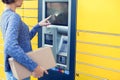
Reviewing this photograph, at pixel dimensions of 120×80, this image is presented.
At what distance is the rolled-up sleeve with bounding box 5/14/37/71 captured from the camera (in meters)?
1.83

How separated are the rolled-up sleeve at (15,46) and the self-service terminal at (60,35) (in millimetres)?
979

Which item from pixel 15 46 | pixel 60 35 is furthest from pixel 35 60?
pixel 60 35

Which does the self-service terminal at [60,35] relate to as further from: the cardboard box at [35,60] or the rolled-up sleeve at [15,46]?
the rolled-up sleeve at [15,46]

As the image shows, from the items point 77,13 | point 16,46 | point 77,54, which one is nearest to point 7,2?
point 16,46

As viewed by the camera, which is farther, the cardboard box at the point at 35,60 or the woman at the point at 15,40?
the cardboard box at the point at 35,60

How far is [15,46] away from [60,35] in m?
1.19

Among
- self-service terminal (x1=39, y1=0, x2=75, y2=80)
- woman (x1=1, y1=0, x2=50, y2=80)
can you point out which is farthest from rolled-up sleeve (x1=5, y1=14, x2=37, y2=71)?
self-service terminal (x1=39, y1=0, x2=75, y2=80)

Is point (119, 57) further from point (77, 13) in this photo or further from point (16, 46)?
point (16, 46)

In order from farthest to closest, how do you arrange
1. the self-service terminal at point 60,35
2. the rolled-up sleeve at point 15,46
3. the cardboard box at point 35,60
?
the self-service terminal at point 60,35 < the cardboard box at point 35,60 < the rolled-up sleeve at point 15,46

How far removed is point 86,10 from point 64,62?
2.41 ft

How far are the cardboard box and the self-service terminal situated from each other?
0.67m

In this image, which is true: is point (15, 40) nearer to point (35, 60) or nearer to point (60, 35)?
point (35, 60)

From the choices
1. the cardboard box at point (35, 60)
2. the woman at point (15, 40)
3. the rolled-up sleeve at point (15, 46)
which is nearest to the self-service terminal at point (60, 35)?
the cardboard box at point (35, 60)

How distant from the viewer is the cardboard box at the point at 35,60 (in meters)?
1.95
